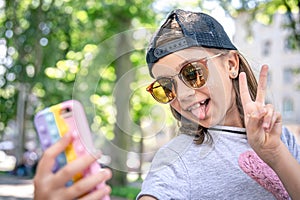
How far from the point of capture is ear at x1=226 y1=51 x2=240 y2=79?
1042 mm

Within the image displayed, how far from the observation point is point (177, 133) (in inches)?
40.6

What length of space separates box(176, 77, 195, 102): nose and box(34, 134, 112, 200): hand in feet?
1.02

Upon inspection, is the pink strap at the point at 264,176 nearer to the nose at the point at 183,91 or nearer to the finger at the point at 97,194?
the nose at the point at 183,91

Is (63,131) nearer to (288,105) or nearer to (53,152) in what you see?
(53,152)

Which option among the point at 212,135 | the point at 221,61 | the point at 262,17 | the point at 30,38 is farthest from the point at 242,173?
the point at 30,38

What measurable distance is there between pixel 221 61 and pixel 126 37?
20 centimetres

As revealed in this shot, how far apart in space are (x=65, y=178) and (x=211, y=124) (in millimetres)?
420

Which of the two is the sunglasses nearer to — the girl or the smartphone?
the girl

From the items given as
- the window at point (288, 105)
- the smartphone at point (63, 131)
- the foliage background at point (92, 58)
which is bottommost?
the window at point (288, 105)

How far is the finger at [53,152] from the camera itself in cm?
63

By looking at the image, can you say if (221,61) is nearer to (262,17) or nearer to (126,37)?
(126,37)

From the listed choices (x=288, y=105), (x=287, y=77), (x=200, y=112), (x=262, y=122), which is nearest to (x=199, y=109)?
(x=200, y=112)

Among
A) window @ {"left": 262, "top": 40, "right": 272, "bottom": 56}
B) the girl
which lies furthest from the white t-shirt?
window @ {"left": 262, "top": 40, "right": 272, "bottom": 56}

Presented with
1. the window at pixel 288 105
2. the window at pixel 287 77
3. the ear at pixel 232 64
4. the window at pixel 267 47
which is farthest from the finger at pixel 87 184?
the window at pixel 267 47
